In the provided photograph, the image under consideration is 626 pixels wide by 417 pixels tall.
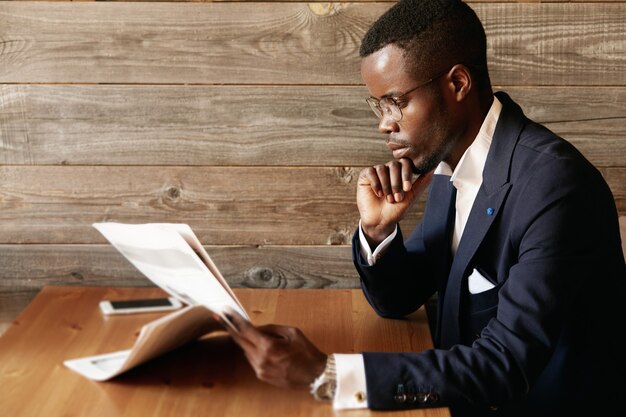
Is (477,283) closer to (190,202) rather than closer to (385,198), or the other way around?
(385,198)

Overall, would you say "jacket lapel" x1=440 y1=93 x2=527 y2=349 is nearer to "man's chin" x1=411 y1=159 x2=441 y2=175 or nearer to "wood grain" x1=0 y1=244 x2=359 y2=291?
"man's chin" x1=411 y1=159 x2=441 y2=175

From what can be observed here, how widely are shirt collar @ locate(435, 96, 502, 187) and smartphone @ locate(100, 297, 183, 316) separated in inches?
25.9

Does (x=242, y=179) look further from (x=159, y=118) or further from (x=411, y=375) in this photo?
(x=411, y=375)

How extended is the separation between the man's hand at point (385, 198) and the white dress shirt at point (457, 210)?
0.9 inches

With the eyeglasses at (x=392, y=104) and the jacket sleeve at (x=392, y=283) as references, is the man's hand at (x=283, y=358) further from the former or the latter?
the eyeglasses at (x=392, y=104)

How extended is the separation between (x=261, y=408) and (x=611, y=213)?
701 mm

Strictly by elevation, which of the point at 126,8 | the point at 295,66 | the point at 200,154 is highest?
the point at 126,8

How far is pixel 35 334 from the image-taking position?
1436 millimetres

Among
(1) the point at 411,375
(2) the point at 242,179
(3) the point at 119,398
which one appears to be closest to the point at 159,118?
(2) the point at 242,179

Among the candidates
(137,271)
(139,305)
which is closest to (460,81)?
(139,305)

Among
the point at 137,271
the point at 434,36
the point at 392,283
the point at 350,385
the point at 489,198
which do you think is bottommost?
the point at 137,271

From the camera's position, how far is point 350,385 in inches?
45.2

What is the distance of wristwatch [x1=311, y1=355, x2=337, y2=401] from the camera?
115 cm

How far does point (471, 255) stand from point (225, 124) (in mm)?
709
